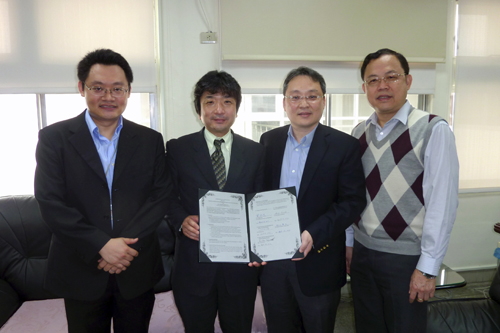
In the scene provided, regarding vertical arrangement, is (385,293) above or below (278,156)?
below

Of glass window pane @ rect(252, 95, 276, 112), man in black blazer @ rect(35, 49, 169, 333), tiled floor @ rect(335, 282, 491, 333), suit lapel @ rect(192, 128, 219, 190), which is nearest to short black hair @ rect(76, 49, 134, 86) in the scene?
man in black blazer @ rect(35, 49, 169, 333)

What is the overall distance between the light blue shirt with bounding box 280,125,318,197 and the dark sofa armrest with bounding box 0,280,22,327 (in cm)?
195

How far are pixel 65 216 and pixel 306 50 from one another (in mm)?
2449

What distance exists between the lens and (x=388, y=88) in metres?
1.65

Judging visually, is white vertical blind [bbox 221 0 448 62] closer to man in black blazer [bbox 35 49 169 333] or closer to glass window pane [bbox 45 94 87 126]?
glass window pane [bbox 45 94 87 126]

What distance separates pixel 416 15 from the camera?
10.4 ft

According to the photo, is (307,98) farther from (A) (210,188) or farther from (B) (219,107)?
(A) (210,188)

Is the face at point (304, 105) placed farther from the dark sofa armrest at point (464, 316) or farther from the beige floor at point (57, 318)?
the dark sofa armrest at point (464, 316)

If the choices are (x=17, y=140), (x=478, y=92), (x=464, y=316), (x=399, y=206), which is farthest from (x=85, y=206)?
(x=478, y=92)

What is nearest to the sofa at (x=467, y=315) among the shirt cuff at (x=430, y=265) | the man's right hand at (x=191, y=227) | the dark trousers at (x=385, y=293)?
the dark trousers at (x=385, y=293)

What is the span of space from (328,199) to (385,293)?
53cm

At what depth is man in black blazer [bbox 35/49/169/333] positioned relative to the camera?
1399 mm

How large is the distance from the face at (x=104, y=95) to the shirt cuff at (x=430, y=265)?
5.07ft

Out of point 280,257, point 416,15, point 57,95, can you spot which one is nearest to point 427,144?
point 280,257
